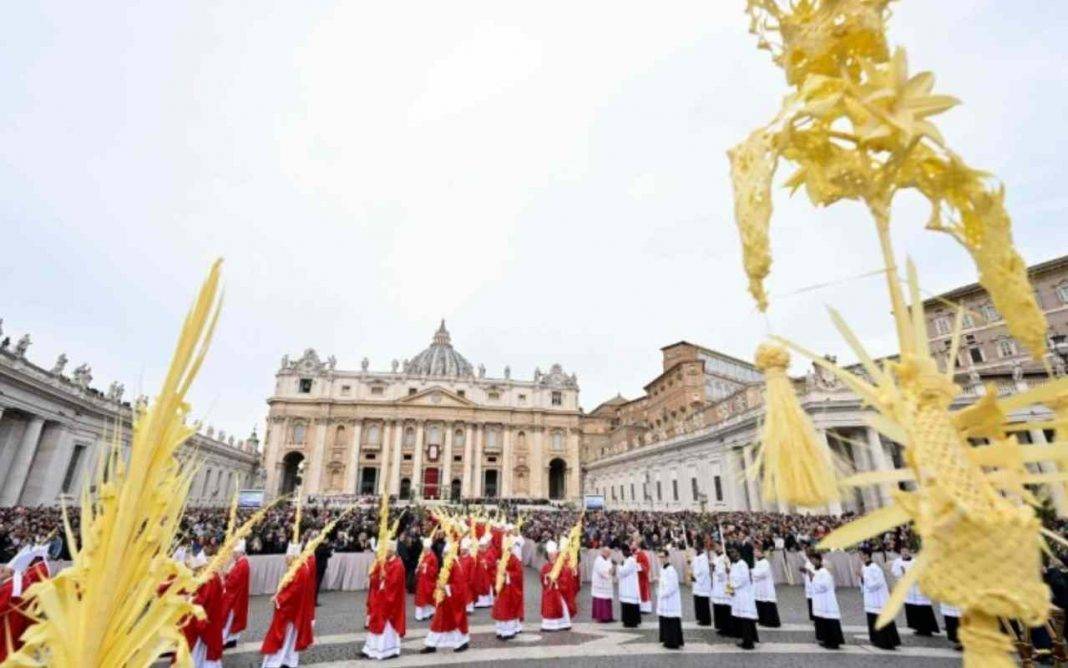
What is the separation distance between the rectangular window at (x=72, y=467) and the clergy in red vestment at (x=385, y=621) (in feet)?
101

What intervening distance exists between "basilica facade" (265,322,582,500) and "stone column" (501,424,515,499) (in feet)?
0.44

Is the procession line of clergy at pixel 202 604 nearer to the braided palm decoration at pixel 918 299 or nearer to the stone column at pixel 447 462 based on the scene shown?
the braided palm decoration at pixel 918 299

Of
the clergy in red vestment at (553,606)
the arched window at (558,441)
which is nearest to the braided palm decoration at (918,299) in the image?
the clergy in red vestment at (553,606)

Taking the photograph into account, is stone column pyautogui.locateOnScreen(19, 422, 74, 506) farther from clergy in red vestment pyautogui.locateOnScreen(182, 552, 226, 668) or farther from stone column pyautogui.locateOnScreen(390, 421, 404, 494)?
stone column pyautogui.locateOnScreen(390, 421, 404, 494)

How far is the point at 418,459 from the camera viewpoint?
59812mm

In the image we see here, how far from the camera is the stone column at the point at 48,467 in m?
25.0

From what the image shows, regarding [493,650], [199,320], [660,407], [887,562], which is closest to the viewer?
[199,320]

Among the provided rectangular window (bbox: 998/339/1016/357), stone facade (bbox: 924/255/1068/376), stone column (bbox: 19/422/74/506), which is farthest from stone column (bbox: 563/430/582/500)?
stone column (bbox: 19/422/74/506)

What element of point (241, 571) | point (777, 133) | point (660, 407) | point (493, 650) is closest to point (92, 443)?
point (241, 571)

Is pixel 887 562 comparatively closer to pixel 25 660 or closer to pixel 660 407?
pixel 25 660

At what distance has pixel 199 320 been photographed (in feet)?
5.57

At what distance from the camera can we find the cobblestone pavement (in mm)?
7824

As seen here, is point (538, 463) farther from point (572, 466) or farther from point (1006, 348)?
point (1006, 348)

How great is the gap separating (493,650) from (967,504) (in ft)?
30.7
